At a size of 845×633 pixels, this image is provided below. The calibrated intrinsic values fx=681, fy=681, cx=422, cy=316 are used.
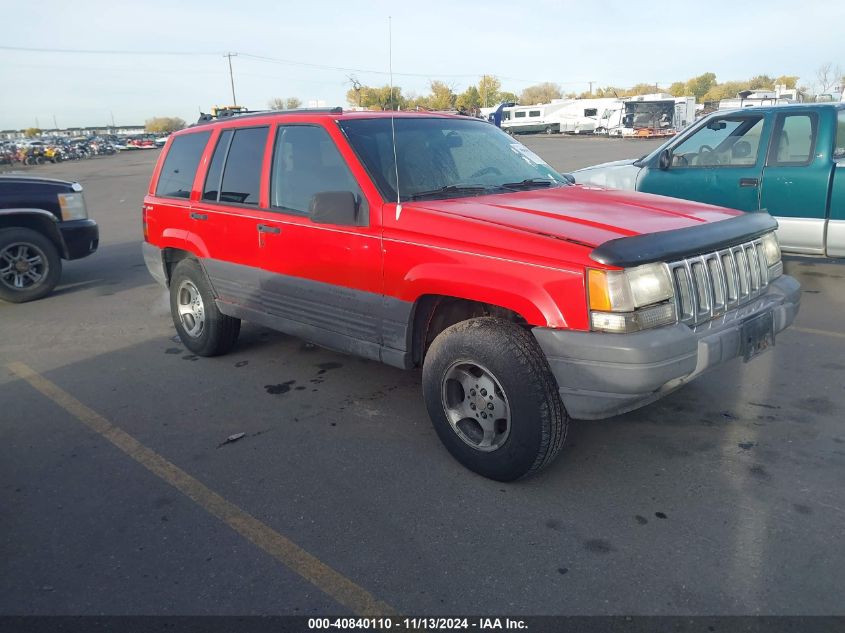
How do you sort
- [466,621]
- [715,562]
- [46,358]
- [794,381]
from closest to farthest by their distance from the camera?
1. [466,621]
2. [715,562]
3. [794,381]
4. [46,358]

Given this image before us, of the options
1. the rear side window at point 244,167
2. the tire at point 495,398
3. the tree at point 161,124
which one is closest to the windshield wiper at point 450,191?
the tire at point 495,398

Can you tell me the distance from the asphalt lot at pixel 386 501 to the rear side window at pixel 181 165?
1509mm

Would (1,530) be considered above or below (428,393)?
below

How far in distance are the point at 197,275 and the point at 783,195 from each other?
559 centimetres

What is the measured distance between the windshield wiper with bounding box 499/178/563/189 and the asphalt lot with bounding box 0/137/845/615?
152 cm

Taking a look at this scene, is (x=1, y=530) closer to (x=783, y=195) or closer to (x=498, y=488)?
(x=498, y=488)

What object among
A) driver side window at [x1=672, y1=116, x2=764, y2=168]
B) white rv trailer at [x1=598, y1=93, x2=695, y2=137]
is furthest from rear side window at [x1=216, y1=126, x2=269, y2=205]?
white rv trailer at [x1=598, y1=93, x2=695, y2=137]

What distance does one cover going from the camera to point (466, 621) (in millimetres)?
2518

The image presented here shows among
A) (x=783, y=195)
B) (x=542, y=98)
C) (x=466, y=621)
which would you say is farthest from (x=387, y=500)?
(x=542, y=98)

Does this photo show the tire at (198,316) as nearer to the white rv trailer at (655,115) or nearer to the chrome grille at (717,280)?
the chrome grille at (717,280)

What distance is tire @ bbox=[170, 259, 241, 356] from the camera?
537 centimetres

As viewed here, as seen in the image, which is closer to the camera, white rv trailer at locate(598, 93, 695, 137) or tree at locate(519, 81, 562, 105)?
white rv trailer at locate(598, 93, 695, 137)

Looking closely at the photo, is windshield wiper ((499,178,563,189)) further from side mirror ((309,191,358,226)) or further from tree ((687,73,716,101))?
tree ((687,73,716,101))

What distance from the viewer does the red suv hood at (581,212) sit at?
3232 mm
